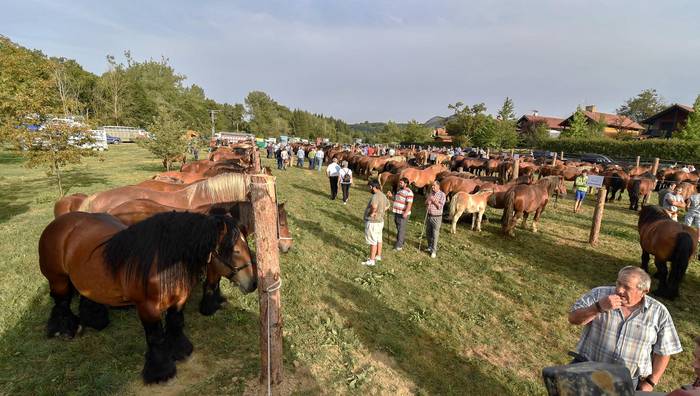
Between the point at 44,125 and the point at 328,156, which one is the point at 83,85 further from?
the point at 44,125

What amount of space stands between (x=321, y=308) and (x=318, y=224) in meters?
4.89

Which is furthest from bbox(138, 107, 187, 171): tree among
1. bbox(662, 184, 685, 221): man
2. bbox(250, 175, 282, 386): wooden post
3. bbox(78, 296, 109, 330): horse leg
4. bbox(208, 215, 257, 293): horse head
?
bbox(662, 184, 685, 221): man

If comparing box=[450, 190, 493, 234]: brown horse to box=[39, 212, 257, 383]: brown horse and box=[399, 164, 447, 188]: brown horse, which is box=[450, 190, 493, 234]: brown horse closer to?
box=[399, 164, 447, 188]: brown horse

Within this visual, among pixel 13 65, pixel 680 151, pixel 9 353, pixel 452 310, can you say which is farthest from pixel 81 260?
pixel 680 151

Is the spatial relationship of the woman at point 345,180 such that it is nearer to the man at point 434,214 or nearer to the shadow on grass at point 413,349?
the man at point 434,214

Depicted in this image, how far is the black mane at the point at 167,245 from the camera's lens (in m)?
3.17

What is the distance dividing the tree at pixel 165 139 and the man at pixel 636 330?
66.0 ft

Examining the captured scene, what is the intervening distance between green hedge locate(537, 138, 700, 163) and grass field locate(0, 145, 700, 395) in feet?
91.2

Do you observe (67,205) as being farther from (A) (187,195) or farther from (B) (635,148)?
(B) (635,148)

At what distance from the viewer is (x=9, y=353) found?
377 cm

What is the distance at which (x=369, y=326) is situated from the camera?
15.8ft

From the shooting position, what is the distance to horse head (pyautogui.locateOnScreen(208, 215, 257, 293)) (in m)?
3.28

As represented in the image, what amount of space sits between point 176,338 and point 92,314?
137cm

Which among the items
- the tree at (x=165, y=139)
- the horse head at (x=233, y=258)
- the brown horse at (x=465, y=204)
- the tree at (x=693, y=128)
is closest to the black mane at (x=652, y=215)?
the brown horse at (x=465, y=204)
